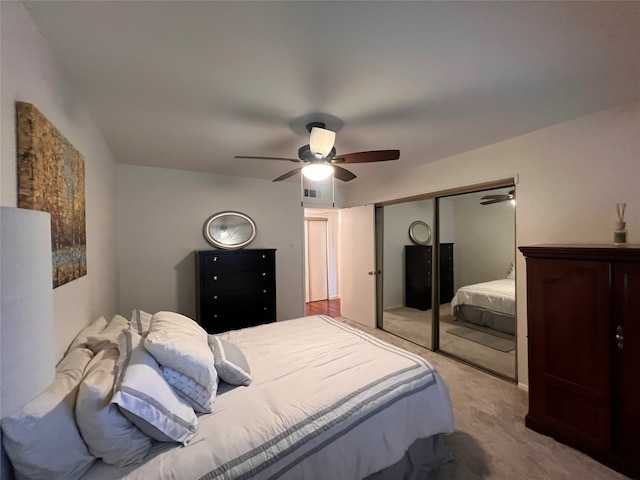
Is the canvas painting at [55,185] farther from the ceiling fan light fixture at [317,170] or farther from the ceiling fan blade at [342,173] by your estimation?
the ceiling fan blade at [342,173]

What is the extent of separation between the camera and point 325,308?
5.45 meters

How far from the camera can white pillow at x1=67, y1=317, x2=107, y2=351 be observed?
141 centimetres

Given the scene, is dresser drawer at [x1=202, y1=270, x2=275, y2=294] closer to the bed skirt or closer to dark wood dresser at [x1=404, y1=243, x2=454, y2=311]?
dark wood dresser at [x1=404, y1=243, x2=454, y2=311]

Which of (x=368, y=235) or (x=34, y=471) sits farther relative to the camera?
(x=368, y=235)

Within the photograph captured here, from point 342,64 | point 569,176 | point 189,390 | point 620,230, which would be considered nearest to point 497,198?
point 569,176

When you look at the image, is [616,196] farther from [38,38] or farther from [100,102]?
[100,102]

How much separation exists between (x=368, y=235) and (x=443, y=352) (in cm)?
192

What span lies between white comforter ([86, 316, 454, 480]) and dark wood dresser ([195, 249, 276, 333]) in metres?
1.40

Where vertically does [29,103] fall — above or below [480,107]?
below

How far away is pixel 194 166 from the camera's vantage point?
3.28 meters

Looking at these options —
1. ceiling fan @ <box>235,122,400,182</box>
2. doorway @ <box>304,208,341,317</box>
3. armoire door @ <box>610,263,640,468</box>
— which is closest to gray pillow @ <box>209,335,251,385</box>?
ceiling fan @ <box>235,122,400,182</box>

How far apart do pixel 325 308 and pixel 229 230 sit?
2.75 m

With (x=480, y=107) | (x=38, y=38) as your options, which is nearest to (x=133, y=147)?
(x=38, y=38)

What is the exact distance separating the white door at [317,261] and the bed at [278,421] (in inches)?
157
